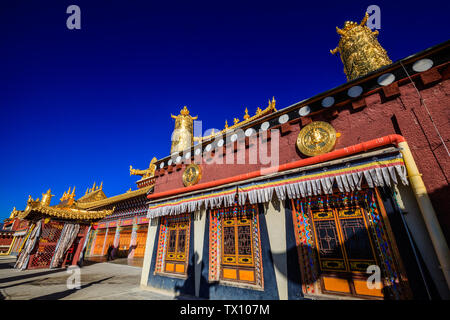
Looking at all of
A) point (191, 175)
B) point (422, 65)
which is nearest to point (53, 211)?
point (191, 175)

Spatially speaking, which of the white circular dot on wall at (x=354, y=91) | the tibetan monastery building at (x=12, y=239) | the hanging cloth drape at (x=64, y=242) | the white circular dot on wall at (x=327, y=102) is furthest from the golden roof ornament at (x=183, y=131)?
the tibetan monastery building at (x=12, y=239)

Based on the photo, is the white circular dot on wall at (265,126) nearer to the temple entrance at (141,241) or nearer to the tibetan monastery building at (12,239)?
the temple entrance at (141,241)

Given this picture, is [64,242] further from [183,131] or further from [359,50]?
[359,50]

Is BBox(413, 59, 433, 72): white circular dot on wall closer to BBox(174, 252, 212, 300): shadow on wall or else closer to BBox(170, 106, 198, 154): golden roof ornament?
BBox(174, 252, 212, 300): shadow on wall

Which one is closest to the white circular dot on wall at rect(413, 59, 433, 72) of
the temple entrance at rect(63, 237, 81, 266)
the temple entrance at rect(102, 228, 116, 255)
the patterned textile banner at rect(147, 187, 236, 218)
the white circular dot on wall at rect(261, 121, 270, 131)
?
the white circular dot on wall at rect(261, 121, 270, 131)

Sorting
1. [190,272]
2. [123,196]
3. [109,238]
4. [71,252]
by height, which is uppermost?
[123,196]

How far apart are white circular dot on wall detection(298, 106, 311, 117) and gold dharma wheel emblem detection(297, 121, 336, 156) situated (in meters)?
0.32

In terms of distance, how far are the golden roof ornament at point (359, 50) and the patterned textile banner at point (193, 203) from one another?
8.42 metres

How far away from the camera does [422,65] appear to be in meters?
3.58

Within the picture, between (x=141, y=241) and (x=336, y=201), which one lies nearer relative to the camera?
(x=336, y=201)

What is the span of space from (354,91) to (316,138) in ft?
4.33

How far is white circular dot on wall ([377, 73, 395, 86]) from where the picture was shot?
3.86 metres

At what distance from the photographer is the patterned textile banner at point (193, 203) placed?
5205 millimetres
